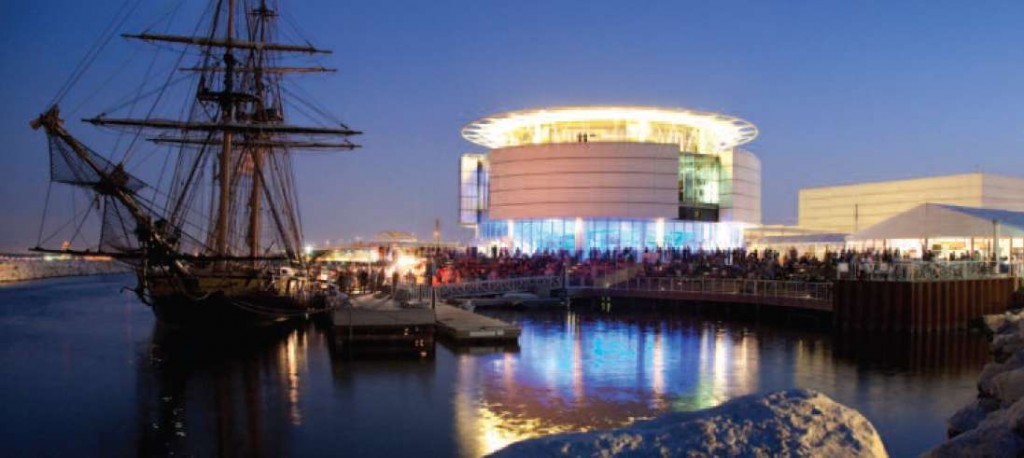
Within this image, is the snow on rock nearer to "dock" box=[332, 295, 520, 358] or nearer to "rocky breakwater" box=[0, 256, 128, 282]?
"dock" box=[332, 295, 520, 358]

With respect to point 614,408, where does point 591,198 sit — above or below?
above

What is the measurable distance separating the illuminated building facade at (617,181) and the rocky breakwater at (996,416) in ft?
129

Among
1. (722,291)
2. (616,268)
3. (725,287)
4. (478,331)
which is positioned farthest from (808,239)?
(478,331)

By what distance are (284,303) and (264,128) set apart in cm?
866

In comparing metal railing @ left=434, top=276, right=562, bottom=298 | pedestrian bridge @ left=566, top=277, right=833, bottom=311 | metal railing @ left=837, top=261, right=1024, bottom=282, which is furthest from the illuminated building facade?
metal railing @ left=837, top=261, right=1024, bottom=282

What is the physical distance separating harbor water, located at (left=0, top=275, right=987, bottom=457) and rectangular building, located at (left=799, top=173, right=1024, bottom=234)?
6023 cm

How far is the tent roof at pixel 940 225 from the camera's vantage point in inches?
1645

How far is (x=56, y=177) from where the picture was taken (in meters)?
34.3

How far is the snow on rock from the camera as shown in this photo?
7.77 meters

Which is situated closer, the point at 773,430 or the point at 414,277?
the point at 773,430

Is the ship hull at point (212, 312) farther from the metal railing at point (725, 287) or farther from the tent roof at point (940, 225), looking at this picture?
the tent roof at point (940, 225)

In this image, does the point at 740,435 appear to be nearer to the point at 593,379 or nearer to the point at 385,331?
the point at 593,379

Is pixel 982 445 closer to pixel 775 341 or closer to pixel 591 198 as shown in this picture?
pixel 775 341

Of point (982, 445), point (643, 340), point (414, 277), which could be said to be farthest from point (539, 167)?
point (982, 445)
